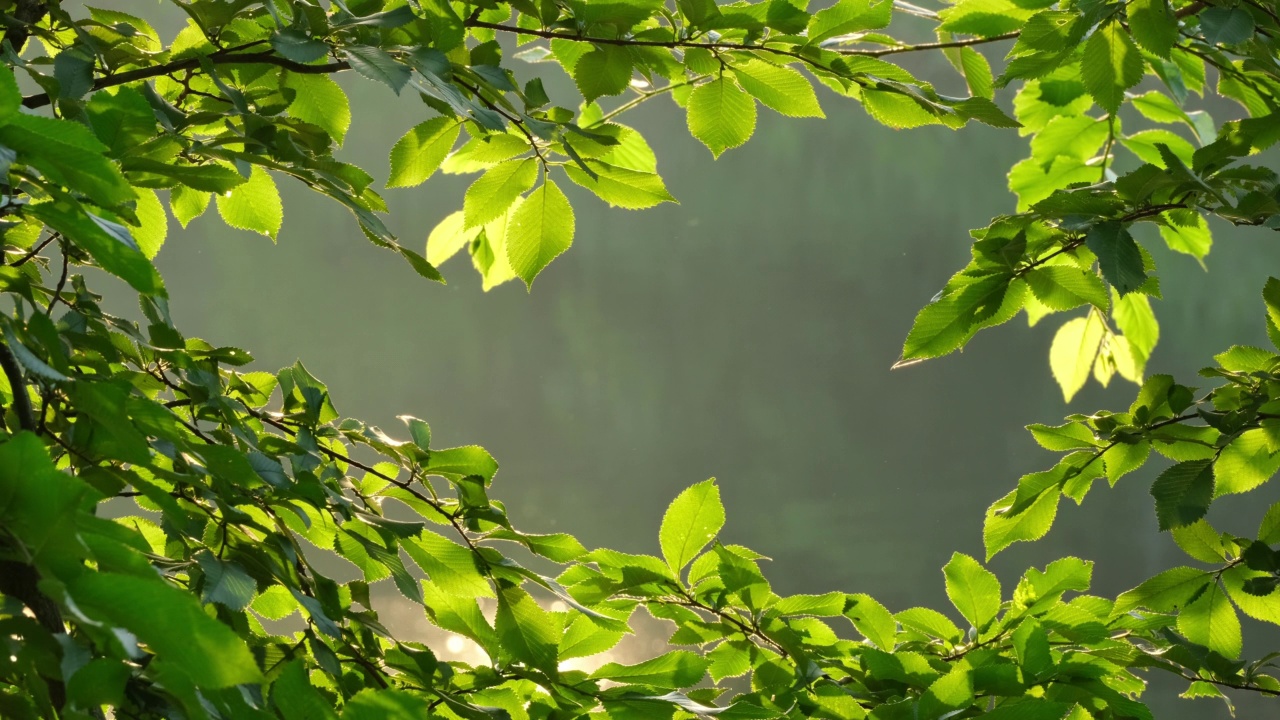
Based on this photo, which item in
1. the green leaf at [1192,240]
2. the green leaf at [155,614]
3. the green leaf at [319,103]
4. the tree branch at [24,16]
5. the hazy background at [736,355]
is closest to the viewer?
the green leaf at [155,614]

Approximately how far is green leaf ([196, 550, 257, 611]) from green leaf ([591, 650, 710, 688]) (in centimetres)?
22

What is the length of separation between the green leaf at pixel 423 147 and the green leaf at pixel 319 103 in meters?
0.04

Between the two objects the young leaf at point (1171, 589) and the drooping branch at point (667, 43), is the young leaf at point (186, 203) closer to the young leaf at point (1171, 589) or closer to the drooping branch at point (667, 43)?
the drooping branch at point (667, 43)

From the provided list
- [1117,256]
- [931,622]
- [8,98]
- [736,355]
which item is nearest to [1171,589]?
[931,622]

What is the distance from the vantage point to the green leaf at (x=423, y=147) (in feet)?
1.92

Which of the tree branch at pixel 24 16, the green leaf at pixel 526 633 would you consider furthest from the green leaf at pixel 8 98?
the green leaf at pixel 526 633

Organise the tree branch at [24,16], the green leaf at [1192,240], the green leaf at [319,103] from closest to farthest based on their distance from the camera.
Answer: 1. the tree branch at [24,16]
2. the green leaf at [319,103]
3. the green leaf at [1192,240]

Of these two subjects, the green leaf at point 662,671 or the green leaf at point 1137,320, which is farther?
the green leaf at point 1137,320

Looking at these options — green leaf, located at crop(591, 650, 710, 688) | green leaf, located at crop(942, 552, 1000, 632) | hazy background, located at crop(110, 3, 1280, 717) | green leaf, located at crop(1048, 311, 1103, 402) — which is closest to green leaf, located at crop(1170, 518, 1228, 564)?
green leaf, located at crop(942, 552, 1000, 632)

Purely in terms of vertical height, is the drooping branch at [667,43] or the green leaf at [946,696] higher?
the drooping branch at [667,43]

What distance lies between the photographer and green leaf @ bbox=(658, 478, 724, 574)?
0.64m

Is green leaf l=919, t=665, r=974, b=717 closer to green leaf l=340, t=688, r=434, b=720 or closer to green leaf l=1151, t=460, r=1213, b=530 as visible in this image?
green leaf l=1151, t=460, r=1213, b=530

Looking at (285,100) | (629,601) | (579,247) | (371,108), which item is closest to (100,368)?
(285,100)

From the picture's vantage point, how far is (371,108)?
2.31m
